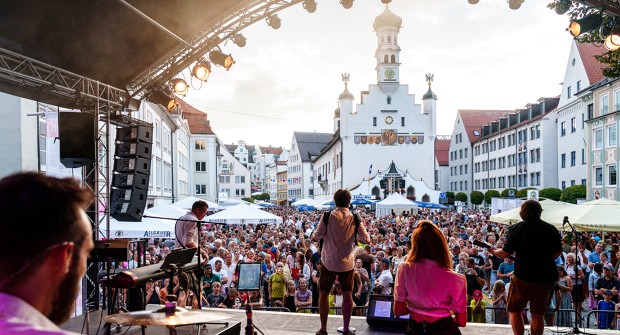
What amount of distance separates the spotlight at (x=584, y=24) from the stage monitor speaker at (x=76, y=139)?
8.56 meters

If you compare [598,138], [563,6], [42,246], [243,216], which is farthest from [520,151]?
[42,246]

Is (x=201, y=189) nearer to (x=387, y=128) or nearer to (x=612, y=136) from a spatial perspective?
(x=387, y=128)

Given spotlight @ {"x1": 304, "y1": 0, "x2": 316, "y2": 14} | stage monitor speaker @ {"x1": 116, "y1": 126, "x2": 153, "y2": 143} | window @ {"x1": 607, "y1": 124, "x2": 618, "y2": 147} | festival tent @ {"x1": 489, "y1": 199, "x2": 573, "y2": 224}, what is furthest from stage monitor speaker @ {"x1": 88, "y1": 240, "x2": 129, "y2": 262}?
window @ {"x1": 607, "y1": 124, "x2": 618, "y2": 147}

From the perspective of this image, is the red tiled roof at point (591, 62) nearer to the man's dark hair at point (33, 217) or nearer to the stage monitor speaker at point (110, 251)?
the stage monitor speaker at point (110, 251)

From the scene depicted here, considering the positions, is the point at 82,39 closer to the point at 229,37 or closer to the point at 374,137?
the point at 229,37

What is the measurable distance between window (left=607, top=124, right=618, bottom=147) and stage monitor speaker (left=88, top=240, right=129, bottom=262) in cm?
3393

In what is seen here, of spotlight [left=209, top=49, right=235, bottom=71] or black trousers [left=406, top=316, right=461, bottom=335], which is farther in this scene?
spotlight [left=209, top=49, right=235, bottom=71]

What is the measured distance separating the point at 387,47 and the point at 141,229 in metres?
47.8

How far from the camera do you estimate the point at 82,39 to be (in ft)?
24.0

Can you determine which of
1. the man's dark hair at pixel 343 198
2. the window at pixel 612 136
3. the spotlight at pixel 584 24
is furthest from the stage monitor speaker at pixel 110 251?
the window at pixel 612 136

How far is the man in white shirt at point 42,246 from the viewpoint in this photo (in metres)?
0.98

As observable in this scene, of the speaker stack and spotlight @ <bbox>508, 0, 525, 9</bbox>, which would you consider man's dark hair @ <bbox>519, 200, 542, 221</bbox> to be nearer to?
spotlight @ <bbox>508, 0, 525, 9</bbox>

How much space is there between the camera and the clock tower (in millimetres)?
53719

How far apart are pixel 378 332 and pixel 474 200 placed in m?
50.7
